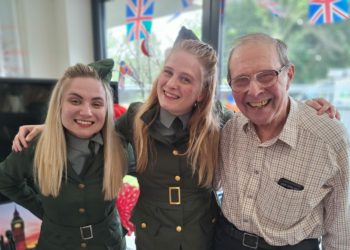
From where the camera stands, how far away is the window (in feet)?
5.64

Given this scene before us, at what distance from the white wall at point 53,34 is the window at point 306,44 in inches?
61.3

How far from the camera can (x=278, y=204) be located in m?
1.01

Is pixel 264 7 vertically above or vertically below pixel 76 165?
above

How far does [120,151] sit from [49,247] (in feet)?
1.65

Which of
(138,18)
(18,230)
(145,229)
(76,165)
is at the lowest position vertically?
(18,230)

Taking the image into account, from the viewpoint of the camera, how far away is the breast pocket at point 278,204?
994mm

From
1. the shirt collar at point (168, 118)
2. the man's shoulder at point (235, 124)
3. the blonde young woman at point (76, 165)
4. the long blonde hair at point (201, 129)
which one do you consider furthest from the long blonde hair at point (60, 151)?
the man's shoulder at point (235, 124)

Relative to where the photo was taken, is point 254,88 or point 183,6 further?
point 183,6

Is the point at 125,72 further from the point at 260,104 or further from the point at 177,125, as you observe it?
the point at 260,104

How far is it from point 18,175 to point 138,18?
1757 millimetres

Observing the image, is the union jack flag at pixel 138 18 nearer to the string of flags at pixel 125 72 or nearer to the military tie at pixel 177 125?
the string of flags at pixel 125 72

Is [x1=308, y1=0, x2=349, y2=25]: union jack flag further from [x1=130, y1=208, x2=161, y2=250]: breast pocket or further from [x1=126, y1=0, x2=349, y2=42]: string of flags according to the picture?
[x1=130, y1=208, x2=161, y2=250]: breast pocket

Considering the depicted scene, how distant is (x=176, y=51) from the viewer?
1194 mm

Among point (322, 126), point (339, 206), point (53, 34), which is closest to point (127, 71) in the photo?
point (53, 34)
